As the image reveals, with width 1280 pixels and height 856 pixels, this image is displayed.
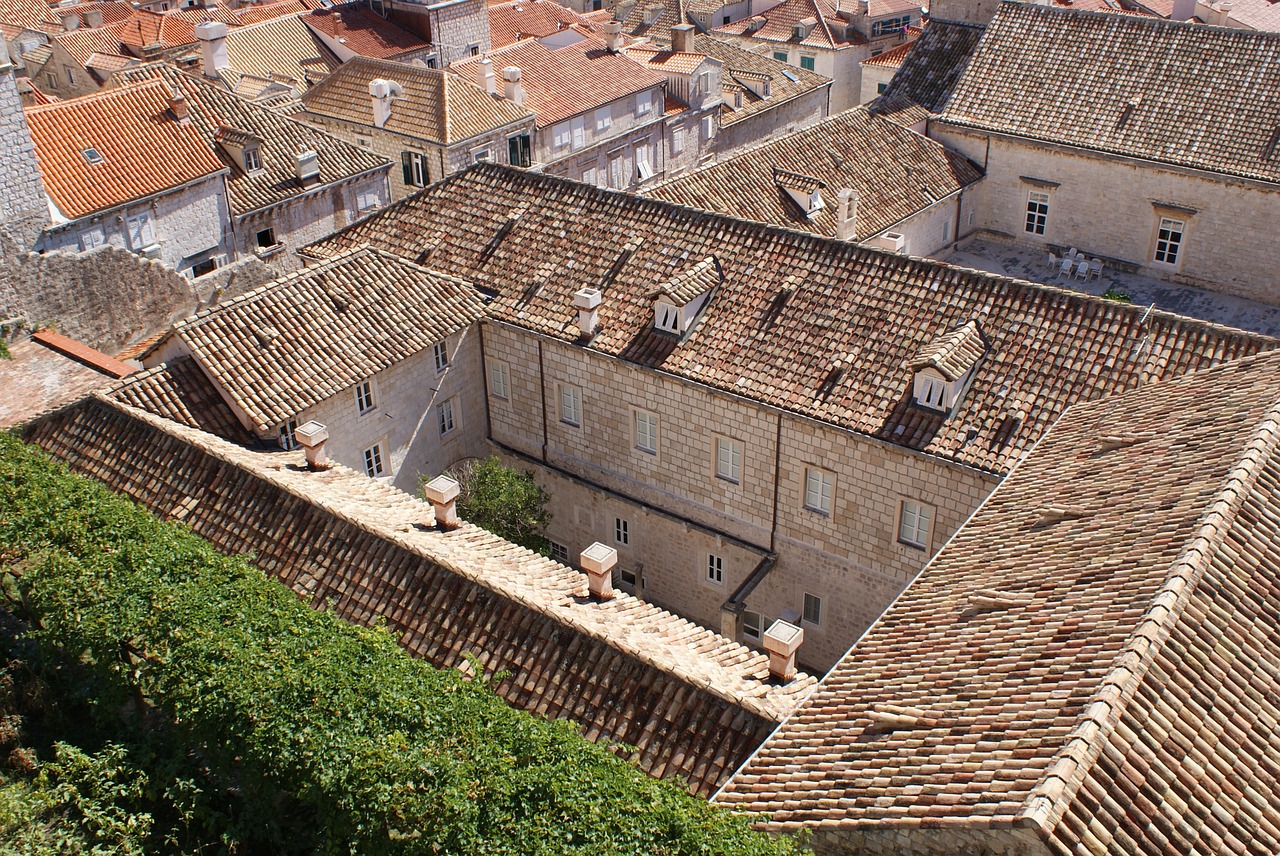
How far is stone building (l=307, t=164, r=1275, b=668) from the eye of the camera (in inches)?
952

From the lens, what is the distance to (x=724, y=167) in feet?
130

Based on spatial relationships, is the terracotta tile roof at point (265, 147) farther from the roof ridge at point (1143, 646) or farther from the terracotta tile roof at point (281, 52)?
the roof ridge at point (1143, 646)

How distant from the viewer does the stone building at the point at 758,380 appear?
952 inches

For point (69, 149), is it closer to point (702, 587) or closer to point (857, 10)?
point (702, 587)

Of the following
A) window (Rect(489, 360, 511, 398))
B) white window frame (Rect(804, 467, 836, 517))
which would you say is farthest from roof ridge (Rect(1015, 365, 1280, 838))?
window (Rect(489, 360, 511, 398))

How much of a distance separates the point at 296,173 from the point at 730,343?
21.3 meters

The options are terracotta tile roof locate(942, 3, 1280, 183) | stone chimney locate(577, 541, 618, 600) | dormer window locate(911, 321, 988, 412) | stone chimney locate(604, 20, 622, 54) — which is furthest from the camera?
stone chimney locate(604, 20, 622, 54)

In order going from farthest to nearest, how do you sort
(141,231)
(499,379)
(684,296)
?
(141,231) < (499,379) < (684,296)

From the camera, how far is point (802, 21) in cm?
7000

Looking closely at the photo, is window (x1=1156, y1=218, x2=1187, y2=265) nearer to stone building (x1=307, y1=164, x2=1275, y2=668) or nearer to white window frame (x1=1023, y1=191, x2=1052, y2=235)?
white window frame (x1=1023, y1=191, x2=1052, y2=235)

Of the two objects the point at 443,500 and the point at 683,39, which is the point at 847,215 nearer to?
the point at 443,500

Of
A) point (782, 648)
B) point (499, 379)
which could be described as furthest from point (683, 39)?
point (782, 648)

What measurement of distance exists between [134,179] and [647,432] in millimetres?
19761

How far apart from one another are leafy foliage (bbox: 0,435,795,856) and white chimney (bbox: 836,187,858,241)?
24194 mm
